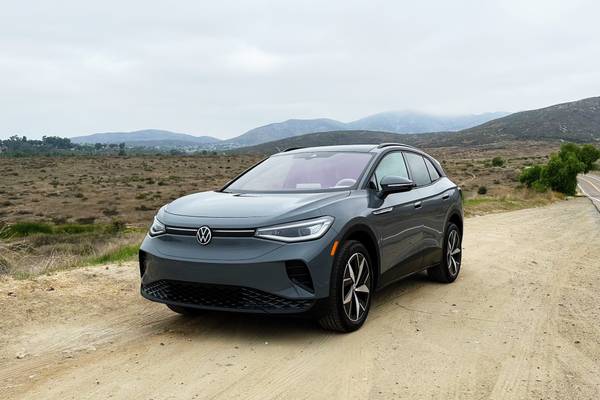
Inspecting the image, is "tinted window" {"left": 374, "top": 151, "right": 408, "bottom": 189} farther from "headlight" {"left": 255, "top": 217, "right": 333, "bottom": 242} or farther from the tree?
the tree

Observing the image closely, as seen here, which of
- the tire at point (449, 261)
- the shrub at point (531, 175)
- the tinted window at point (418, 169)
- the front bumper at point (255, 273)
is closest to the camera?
the front bumper at point (255, 273)

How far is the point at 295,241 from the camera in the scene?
4449mm

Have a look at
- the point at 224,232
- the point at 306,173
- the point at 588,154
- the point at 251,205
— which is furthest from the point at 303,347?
the point at 588,154

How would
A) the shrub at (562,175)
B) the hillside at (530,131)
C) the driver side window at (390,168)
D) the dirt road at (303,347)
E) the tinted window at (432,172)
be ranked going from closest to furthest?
the dirt road at (303,347)
the driver side window at (390,168)
the tinted window at (432,172)
the shrub at (562,175)
the hillside at (530,131)

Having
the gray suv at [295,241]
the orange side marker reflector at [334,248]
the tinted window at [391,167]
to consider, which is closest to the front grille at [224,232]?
the gray suv at [295,241]

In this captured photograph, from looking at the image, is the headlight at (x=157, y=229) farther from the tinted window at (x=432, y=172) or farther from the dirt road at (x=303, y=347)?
the tinted window at (x=432, y=172)

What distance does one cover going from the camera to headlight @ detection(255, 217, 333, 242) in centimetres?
445

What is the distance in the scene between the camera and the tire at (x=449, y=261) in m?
7.02

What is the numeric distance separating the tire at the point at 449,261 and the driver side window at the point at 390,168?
122 centimetres

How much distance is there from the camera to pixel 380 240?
17.3ft

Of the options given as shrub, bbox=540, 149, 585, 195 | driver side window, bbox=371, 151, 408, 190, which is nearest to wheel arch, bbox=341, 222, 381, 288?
driver side window, bbox=371, 151, 408, 190

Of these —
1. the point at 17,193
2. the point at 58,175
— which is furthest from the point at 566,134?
the point at 17,193

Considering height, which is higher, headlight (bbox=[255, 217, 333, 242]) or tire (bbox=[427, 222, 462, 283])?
headlight (bbox=[255, 217, 333, 242])

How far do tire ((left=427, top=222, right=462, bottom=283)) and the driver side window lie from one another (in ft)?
3.99
